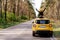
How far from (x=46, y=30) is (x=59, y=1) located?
18.2 meters

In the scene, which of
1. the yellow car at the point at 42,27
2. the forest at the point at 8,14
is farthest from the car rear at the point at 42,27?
the forest at the point at 8,14

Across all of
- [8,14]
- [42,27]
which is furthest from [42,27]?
[8,14]

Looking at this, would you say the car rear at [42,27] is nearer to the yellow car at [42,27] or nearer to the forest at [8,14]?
the yellow car at [42,27]

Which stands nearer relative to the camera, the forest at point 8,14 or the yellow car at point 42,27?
the yellow car at point 42,27

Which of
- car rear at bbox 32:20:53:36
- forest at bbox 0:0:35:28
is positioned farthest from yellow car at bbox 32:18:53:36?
forest at bbox 0:0:35:28

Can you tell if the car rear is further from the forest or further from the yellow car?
the forest

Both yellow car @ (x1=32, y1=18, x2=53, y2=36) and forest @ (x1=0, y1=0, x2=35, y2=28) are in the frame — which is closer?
yellow car @ (x1=32, y1=18, x2=53, y2=36)

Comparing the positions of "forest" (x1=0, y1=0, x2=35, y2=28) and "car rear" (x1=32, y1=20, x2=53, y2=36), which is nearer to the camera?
"car rear" (x1=32, y1=20, x2=53, y2=36)

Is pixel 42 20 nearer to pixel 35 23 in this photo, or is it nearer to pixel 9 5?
pixel 35 23

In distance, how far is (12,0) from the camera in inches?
2825

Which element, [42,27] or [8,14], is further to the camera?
[8,14]

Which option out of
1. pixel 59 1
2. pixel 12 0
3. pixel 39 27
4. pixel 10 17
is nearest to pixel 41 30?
pixel 39 27

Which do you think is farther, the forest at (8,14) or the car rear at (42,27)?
the forest at (8,14)

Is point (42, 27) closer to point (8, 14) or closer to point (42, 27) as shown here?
point (42, 27)
